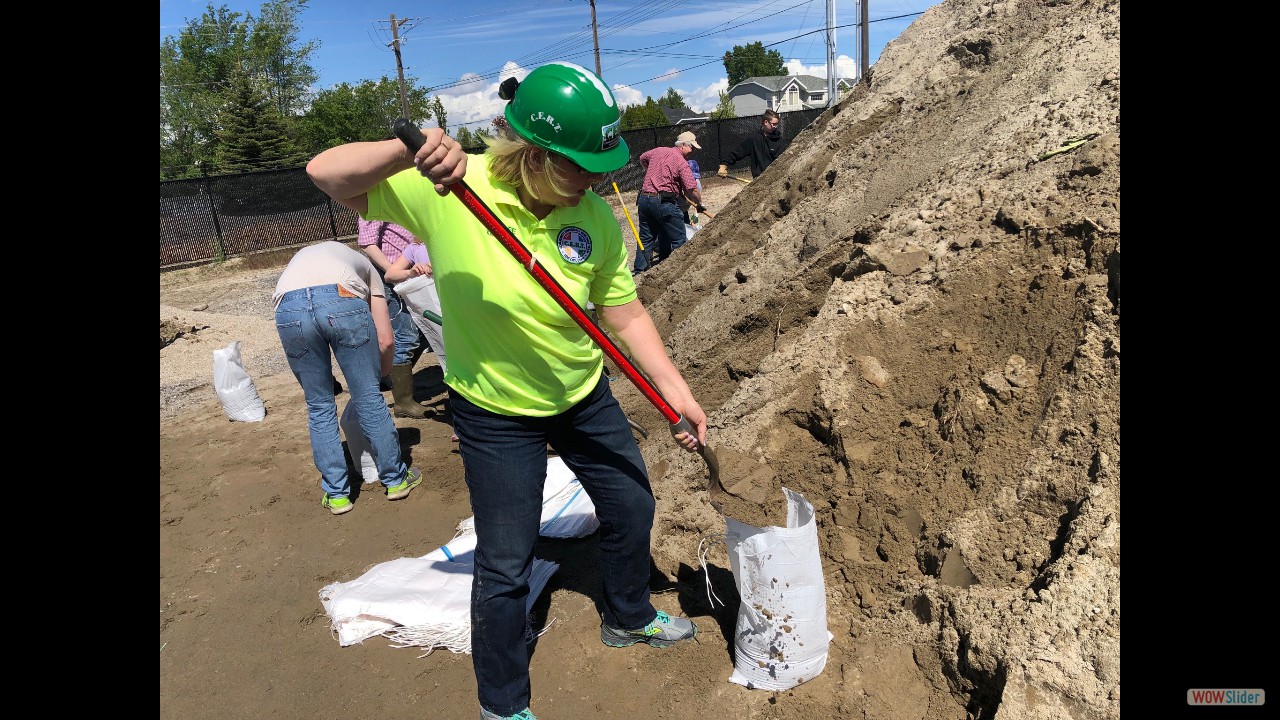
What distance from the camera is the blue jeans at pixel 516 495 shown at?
2.21 meters

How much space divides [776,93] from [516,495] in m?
72.1

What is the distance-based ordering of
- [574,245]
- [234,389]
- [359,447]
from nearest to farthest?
[574,245]
[359,447]
[234,389]

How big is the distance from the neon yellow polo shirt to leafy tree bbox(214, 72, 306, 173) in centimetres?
3051

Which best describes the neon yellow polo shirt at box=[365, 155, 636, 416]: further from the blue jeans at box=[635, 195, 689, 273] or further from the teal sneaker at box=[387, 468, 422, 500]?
the blue jeans at box=[635, 195, 689, 273]

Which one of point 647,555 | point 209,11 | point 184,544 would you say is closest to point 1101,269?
point 647,555

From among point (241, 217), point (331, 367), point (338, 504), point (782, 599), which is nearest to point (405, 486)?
point (338, 504)

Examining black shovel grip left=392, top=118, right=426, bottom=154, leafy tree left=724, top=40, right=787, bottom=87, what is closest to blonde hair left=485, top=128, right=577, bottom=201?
black shovel grip left=392, top=118, right=426, bottom=154

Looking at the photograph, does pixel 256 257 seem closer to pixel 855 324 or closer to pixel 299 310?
pixel 299 310

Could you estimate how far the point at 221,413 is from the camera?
609cm

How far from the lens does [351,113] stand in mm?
38188

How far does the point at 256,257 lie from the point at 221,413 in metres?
10.0

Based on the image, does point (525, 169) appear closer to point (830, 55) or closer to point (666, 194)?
point (666, 194)

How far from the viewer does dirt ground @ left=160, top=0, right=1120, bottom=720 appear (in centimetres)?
222
